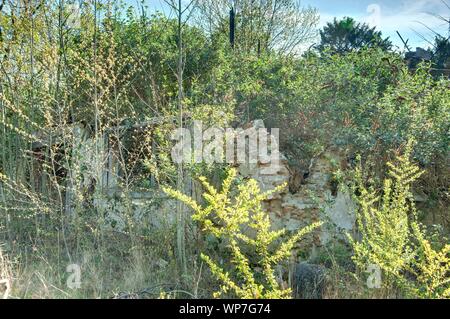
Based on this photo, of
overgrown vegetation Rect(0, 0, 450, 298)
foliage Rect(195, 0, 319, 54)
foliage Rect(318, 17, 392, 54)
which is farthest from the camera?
foliage Rect(318, 17, 392, 54)

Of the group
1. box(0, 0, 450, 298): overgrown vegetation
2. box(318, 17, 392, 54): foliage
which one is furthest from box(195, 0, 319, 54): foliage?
box(0, 0, 450, 298): overgrown vegetation

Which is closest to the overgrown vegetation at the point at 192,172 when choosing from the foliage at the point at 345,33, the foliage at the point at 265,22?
the foliage at the point at 265,22

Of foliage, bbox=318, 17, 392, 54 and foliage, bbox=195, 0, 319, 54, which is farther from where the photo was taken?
foliage, bbox=318, 17, 392, 54

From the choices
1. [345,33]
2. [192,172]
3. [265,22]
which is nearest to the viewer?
[192,172]

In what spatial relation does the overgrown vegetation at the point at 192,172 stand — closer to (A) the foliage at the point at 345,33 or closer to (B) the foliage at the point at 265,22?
(B) the foliage at the point at 265,22

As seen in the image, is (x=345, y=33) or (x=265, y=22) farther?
(x=345, y=33)

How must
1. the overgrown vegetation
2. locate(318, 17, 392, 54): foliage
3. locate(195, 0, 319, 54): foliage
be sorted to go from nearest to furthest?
the overgrown vegetation
locate(195, 0, 319, 54): foliage
locate(318, 17, 392, 54): foliage

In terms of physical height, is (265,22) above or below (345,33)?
below

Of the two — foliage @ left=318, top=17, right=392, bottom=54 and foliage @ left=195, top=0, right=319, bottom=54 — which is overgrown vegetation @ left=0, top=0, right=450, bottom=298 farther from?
foliage @ left=318, top=17, right=392, bottom=54

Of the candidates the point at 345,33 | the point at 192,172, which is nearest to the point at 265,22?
the point at 345,33

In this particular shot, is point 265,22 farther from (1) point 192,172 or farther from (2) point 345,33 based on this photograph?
(1) point 192,172

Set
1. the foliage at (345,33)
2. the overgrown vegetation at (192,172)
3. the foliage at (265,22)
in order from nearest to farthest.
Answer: the overgrown vegetation at (192,172)
the foliage at (265,22)
the foliage at (345,33)
